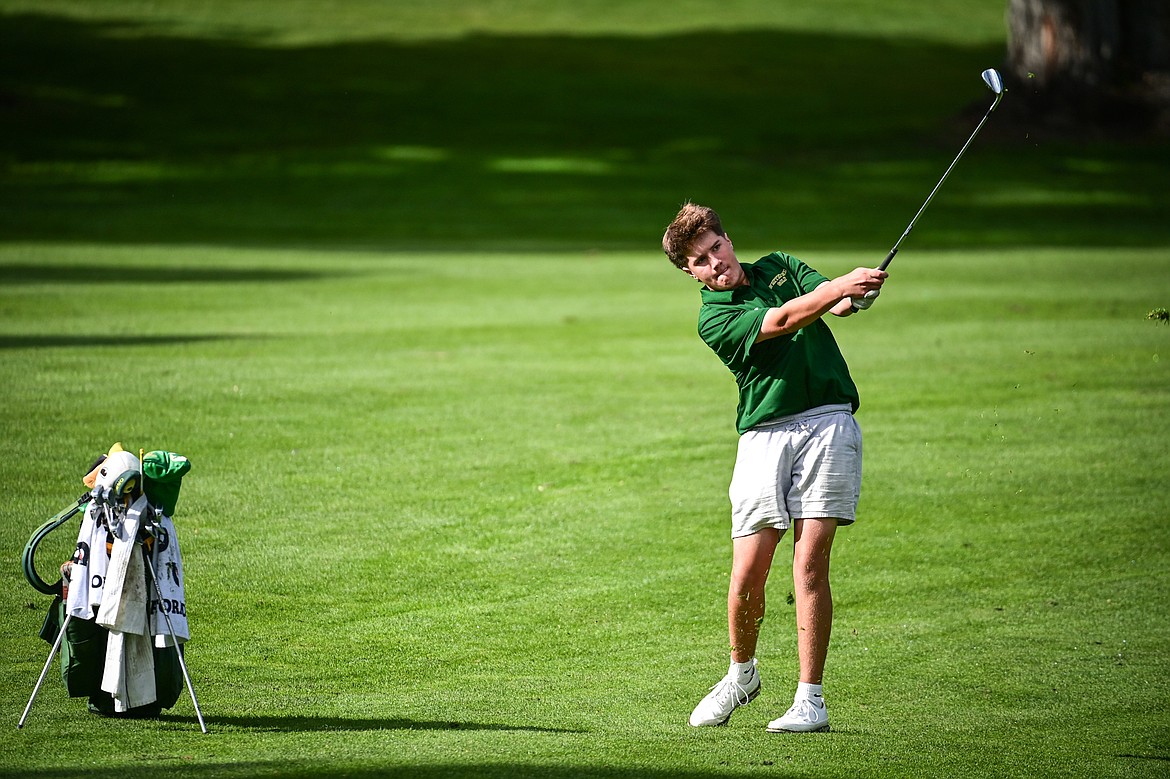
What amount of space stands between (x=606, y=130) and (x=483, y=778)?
119ft

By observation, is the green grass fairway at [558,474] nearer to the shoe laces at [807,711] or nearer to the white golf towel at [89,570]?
the shoe laces at [807,711]

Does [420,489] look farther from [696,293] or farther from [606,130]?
[606,130]

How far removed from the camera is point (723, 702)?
597cm

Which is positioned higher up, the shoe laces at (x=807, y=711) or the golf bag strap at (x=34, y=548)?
the golf bag strap at (x=34, y=548)

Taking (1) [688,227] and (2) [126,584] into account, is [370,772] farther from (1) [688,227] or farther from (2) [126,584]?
(1) [688,227]

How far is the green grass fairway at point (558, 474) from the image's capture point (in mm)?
5953

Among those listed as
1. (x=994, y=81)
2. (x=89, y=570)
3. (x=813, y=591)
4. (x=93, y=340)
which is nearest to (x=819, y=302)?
(x=813, y=591)

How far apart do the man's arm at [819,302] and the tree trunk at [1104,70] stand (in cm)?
3422

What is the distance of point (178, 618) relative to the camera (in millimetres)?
5680

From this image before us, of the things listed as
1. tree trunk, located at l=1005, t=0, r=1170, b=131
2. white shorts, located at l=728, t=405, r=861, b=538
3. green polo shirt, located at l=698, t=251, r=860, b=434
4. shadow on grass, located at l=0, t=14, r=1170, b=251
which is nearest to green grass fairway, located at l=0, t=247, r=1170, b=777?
white shorts, located at l=728, t=405, r=861, b=538

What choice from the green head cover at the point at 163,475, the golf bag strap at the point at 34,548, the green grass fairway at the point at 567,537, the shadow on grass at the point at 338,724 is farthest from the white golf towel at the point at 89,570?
the shadow on grass at the point at 338,724

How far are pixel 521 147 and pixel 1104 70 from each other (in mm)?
15638

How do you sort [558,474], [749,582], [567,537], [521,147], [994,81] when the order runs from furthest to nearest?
[521,147] → [558,474] → [567,537] → [994,81] → [749,582]

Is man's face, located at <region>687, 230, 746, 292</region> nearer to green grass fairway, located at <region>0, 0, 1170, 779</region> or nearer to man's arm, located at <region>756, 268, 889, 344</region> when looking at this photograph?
man's arm, located at <region>756, 268, 889, 344</region>
